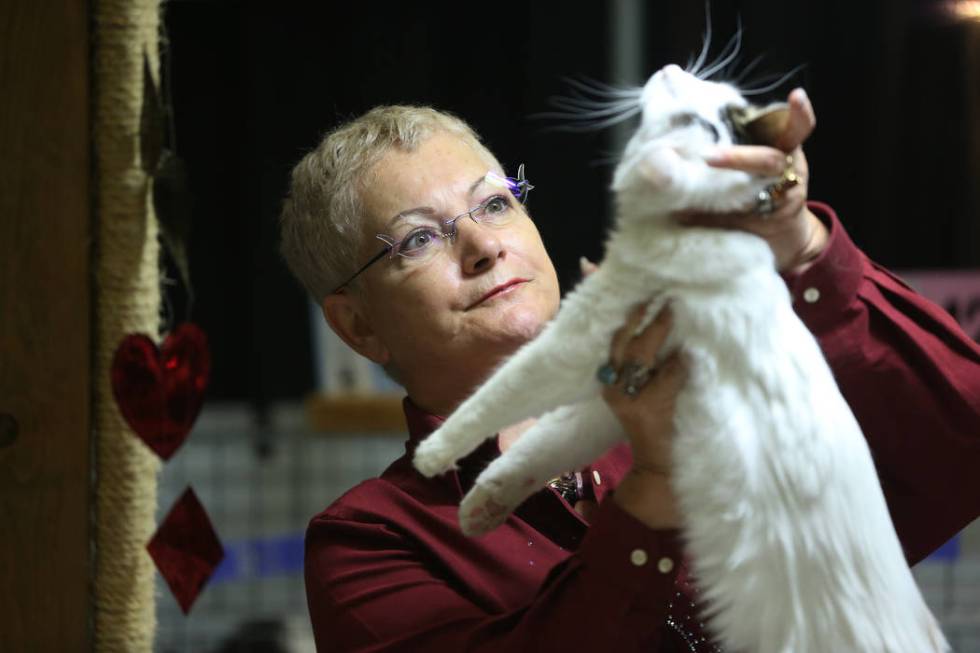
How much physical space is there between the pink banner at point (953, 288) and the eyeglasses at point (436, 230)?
73 cm

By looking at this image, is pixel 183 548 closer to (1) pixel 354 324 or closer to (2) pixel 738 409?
(1) pixel 354 324

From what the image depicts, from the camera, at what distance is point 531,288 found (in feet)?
3.10

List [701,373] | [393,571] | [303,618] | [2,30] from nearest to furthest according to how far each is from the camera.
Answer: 1. [701,373]
2. [393,571]
3. [2,30]
4. [303,618]

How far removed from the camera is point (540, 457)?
0.76m

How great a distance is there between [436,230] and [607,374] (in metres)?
0.33

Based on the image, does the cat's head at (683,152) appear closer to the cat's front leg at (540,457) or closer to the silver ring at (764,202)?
the silver ring at (764,202)

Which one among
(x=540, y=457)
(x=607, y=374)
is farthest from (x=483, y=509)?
(x=607, y=374)

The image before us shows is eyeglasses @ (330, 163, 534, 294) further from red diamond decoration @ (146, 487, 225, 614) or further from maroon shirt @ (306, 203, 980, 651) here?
red diamond decoration @ (146, 487, 225, 614)

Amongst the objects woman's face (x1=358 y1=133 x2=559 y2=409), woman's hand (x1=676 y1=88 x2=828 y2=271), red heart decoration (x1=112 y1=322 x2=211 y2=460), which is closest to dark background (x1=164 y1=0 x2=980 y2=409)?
woman's face (x1=358 y1=133 x2=559 y2=409)

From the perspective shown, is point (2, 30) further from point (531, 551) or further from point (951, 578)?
point (951, 578)

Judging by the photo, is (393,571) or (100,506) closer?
(393,571)

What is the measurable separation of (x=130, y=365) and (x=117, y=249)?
0.44 ft

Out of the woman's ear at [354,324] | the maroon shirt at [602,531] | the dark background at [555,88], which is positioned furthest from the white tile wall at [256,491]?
the maroon shirt at [602,531]

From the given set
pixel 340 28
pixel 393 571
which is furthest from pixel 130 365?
pixel 340 28
